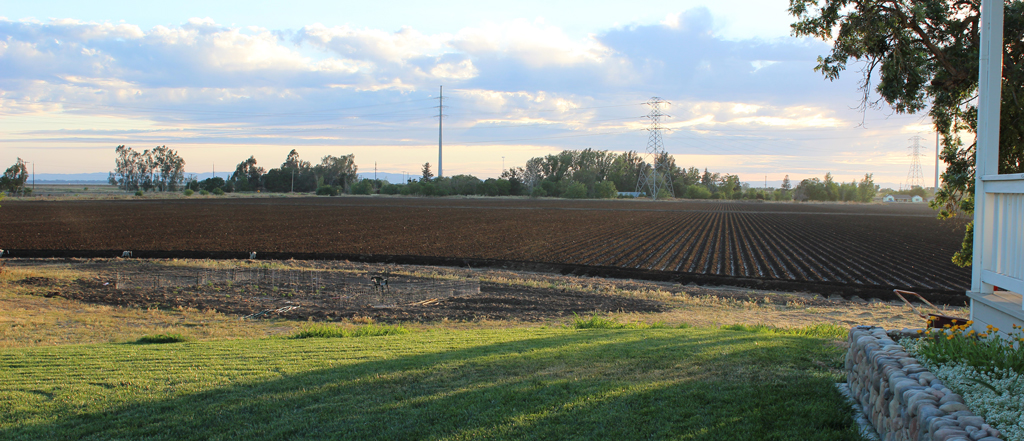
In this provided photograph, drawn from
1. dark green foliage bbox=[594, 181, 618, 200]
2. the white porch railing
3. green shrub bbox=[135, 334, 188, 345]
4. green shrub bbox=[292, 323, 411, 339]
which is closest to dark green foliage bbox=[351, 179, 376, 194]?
dark green foliage bbox=[594, 181, 618, 200]

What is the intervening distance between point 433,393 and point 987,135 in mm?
5872

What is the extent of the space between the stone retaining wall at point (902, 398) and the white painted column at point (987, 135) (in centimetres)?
164

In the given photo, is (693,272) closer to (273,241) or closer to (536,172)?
(273,241)

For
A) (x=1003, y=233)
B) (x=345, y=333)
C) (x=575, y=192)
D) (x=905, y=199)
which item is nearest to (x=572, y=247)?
(x=345, y=333)

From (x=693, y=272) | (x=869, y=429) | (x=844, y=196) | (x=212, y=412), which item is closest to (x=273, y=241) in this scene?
(x=693, y=272)

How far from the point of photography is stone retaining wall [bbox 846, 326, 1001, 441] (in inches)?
123

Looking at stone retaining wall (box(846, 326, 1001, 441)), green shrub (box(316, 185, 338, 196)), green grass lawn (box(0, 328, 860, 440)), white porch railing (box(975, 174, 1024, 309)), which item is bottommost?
green grass lawn (box(0, 328, 860, 440))

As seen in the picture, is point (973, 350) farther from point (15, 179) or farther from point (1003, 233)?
point (15, 179)

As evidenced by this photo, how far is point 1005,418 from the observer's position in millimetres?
3234

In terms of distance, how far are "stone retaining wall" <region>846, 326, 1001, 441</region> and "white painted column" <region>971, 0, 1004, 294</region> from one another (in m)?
1.64

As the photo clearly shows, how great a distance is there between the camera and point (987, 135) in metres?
5.75

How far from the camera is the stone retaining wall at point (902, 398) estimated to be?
3121 millimetres

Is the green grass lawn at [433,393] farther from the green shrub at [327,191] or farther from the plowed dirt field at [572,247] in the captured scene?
the green shrub at [327,191]

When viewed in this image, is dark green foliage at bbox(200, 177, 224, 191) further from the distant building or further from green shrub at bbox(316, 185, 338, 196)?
the distant building
